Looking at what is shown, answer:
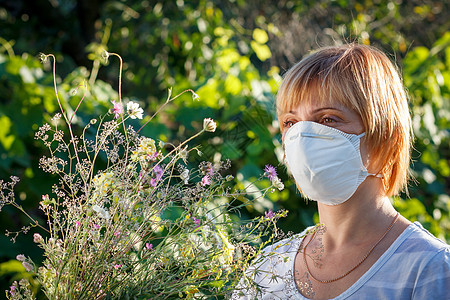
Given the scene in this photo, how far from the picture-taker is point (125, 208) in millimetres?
978

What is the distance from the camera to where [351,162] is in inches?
52.3

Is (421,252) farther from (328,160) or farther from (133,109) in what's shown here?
(133,109)

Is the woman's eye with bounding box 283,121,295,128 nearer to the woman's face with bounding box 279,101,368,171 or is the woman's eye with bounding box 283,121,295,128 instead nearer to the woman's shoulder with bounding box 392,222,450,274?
the woman's face with bounding box 279,101,368,171

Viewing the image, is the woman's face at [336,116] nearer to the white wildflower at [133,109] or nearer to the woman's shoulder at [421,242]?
the woman's shoulder at [421,242]

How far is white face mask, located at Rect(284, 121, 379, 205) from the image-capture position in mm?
1313

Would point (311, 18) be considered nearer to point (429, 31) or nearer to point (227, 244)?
point (429, 31)

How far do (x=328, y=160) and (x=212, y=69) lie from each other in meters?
2.63

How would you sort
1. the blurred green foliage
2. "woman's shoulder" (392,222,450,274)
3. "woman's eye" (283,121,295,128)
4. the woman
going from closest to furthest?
"woman's shoulder" (392,222,450,274) < the woman < "woman's eye" (283,121,295,128) < the blurred green foliage

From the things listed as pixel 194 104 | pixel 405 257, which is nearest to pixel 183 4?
pixel 194 104

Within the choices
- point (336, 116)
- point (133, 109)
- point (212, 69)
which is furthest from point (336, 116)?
point (212, 69)

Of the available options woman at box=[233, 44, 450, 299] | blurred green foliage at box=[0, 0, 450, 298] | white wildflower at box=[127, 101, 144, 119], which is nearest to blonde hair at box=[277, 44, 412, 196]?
woman at box=[233, 44, 450, 299]

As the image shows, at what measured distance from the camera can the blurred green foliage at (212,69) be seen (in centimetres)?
232

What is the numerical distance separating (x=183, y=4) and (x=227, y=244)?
390 cm

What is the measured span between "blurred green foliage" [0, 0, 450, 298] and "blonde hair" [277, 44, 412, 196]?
0.35 metres
